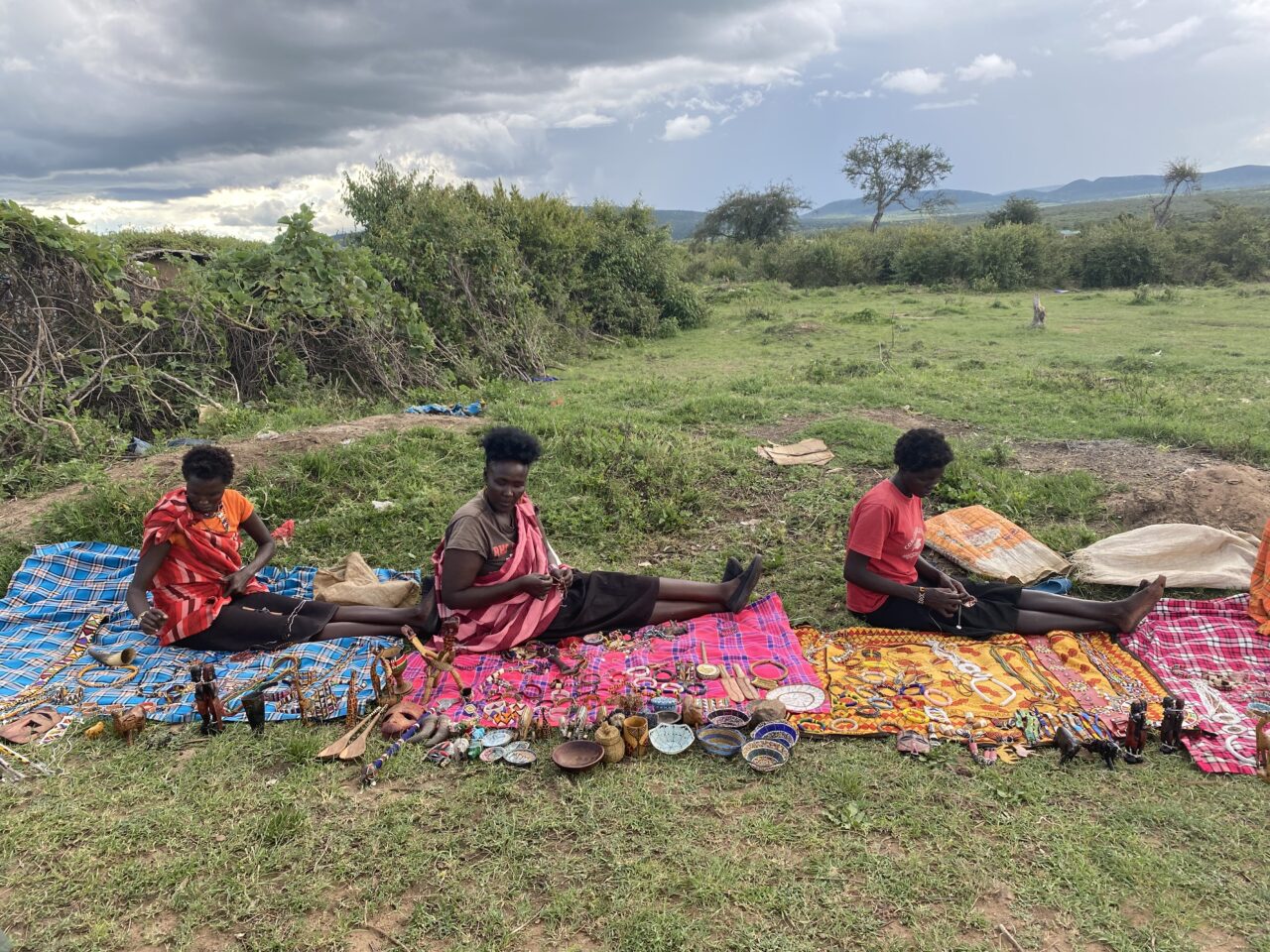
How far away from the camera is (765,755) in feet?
9.57

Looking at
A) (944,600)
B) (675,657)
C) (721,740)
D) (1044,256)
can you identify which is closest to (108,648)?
(675,657)

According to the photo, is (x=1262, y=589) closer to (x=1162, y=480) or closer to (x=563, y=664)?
(x=1162, y=480)

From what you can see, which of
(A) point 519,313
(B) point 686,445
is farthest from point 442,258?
(B) point 686,445

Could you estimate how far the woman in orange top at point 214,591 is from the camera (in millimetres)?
3562

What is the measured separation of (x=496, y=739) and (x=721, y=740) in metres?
0.94

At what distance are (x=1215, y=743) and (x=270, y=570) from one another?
16.3 ft

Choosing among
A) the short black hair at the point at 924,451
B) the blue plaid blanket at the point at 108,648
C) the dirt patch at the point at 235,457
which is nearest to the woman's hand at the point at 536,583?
the blue plaid blanket at the point at 108,648

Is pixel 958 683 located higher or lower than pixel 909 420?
lower

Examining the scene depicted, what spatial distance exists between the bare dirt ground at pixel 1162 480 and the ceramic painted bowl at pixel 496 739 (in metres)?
4.62

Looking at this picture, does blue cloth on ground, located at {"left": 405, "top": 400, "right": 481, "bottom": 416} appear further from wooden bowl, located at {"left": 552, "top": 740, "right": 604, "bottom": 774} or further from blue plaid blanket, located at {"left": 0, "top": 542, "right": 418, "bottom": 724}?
wooden bowl, located at {"left": 552, "top": 740, "right": 604, "bottom": 774}

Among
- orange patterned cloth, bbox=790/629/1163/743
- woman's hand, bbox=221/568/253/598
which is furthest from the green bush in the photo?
woman's hand, bbox=221/568/253/598

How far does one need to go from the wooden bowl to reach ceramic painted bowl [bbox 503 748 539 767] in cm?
9

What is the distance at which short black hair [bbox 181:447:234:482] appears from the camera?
3518 mm

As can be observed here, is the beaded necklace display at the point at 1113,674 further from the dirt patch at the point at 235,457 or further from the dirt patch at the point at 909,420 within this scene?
the dirt patch at the point at 235,457
